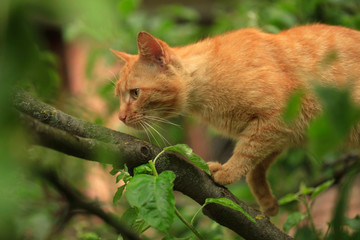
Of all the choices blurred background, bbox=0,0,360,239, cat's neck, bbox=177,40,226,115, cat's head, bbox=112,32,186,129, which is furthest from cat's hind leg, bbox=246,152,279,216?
cat's head, bbox=112,32,186,129

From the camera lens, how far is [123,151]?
1.22 metres

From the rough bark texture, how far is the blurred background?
0.08 m

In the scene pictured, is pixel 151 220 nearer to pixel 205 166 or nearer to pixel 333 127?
pixel 205 166

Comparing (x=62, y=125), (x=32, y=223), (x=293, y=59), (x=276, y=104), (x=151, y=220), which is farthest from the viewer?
(x=32, y=223)

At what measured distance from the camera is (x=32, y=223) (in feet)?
7.75

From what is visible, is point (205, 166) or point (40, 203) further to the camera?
point (40, 203)

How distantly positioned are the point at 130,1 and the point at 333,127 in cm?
251

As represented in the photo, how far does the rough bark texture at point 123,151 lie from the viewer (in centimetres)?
102

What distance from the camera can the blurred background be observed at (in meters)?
0.42

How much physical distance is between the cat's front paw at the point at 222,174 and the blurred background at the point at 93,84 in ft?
1.16

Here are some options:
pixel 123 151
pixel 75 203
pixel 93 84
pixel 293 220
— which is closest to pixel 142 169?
pixel 123 151

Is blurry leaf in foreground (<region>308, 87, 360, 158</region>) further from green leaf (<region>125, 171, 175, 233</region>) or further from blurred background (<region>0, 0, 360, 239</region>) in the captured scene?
green leaf (<region>125, 171, 175, 233</region>)

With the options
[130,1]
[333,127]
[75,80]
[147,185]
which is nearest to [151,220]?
[147,185]

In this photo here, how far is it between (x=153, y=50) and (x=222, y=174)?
2.64 feet
